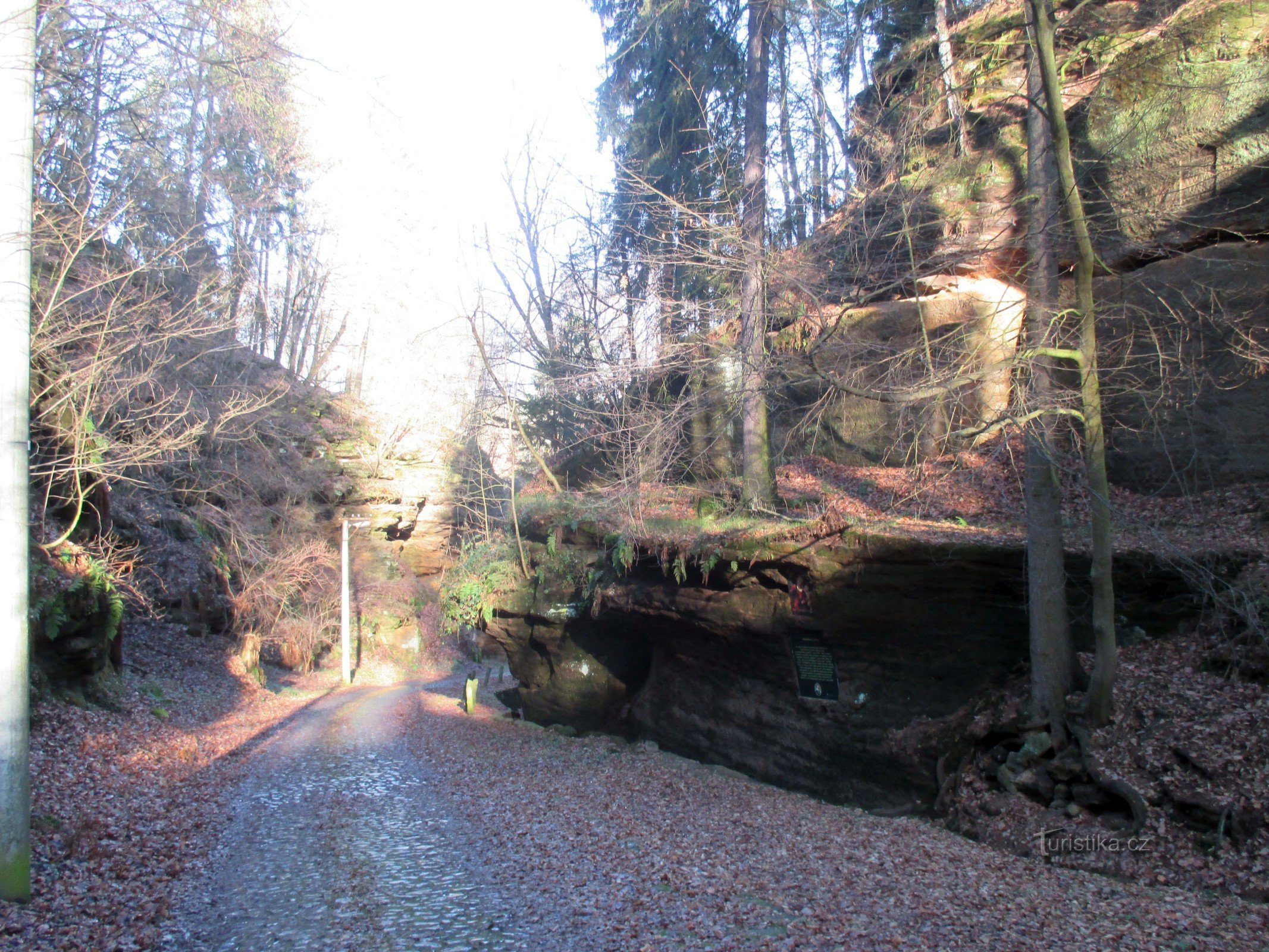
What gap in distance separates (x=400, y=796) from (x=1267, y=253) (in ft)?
45.0

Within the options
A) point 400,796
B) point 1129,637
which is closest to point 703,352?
point 1129,637

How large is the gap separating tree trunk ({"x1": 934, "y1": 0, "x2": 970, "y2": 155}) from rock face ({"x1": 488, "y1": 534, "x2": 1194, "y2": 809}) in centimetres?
625

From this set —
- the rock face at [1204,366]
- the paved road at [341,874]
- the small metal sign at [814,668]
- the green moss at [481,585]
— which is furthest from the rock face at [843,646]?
the paved road at [341,874]

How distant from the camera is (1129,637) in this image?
28.8 ft

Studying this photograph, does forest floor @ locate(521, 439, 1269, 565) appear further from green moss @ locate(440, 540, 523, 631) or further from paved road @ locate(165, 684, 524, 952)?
paved road @ locate(165, 684, 524, 952)

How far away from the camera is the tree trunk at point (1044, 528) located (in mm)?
8148

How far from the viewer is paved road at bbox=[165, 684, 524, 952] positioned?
17.5 ft

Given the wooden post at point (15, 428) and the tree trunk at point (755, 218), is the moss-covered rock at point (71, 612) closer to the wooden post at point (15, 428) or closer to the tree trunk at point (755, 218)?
the wooden post at point (15, 428)

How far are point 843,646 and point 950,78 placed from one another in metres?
11.2

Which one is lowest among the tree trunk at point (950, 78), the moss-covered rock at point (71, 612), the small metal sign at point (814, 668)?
the small metal sign at point (814, 668)

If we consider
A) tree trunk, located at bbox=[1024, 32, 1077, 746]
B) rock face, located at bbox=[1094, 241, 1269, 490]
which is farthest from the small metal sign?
rock face, located at bbox=[1094, 241, 1269, 490]

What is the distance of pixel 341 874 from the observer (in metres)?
6.59

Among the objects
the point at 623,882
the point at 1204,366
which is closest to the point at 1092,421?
the point at 1204,366

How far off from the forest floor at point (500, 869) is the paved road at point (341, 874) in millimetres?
27
